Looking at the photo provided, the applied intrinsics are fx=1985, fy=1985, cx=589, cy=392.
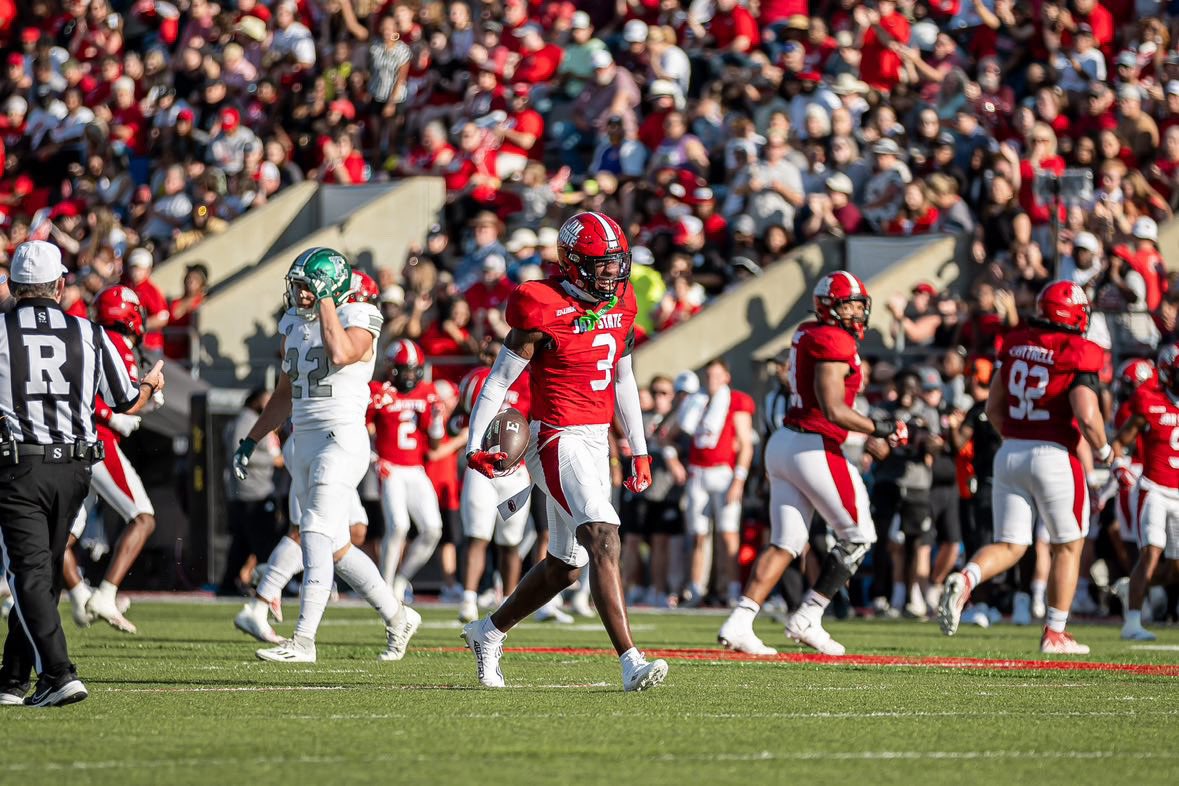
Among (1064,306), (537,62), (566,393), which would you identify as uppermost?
(537,62)

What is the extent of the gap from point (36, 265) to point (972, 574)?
597cm

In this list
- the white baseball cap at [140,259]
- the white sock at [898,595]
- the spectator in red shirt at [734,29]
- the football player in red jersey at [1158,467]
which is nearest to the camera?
the football player in red jersey at [1158,467]

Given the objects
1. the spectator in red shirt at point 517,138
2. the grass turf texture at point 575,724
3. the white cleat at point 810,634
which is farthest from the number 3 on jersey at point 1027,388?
the spectator in red shirt at point 517,138

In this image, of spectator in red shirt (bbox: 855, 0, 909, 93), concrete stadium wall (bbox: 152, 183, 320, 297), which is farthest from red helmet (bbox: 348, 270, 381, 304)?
concrete stadium wall (bbox: 152, 183, 320, 297)

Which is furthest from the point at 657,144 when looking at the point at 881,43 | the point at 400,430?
the point at 400,430

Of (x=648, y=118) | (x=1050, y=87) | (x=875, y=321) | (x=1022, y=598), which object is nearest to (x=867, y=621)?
(x=1022, y=598)

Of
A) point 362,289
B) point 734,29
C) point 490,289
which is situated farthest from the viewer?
point 734,29

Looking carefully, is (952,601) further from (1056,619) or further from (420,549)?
(420,549)

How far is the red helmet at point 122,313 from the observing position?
1252cm

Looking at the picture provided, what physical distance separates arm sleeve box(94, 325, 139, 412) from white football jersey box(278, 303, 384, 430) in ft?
7.58

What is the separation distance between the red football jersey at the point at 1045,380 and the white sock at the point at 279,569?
4292 mm

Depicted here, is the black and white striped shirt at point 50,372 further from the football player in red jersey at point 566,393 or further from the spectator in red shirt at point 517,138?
the spectator in red shirt at point 517,138

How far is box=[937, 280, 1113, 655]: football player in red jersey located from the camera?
459 inches

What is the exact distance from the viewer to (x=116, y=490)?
42.2 ft
